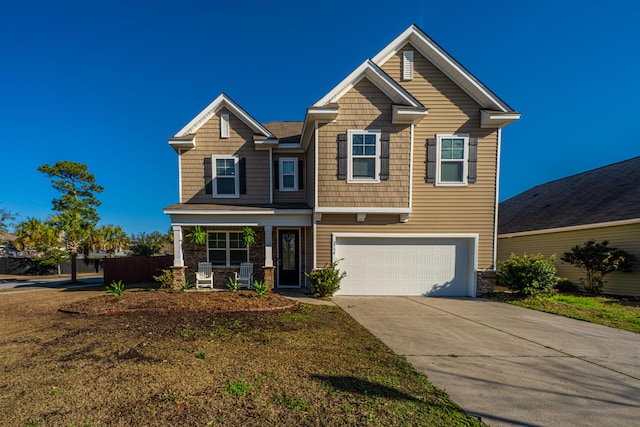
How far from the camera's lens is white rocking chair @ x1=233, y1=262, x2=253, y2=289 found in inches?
390

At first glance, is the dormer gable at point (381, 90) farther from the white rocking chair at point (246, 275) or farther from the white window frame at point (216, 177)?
the white rocking chair at point (246, 275)

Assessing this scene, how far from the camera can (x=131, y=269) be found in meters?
12.9

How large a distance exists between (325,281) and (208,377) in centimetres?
570

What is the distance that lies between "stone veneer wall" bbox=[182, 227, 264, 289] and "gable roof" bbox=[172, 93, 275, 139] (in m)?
3.81

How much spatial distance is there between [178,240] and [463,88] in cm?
1101

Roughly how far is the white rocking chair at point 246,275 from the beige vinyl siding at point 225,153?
7.96 feet

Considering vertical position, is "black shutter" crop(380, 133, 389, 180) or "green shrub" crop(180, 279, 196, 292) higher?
"black shutter" crop(380, 133, 389, 180)

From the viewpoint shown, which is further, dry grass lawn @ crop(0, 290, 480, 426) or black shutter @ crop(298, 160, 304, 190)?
black shutter @ crop(298, 160, 304, 190)

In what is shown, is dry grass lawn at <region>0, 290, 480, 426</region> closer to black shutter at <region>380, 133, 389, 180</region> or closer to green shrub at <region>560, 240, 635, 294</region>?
black shutter at <region>380, 133, 389, 180</region>

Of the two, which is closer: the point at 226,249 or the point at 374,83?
the point at 374,83

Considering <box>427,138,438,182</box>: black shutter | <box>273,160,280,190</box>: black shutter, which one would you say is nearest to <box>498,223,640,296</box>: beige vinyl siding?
<box>427,138,438,182</box>: black shutter

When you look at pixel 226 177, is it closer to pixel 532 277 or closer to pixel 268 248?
pixel 268 248

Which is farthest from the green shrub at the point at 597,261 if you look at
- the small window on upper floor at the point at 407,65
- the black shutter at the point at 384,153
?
the small window on upper floor at the point at 407,65

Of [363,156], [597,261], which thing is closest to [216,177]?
[363,156]
